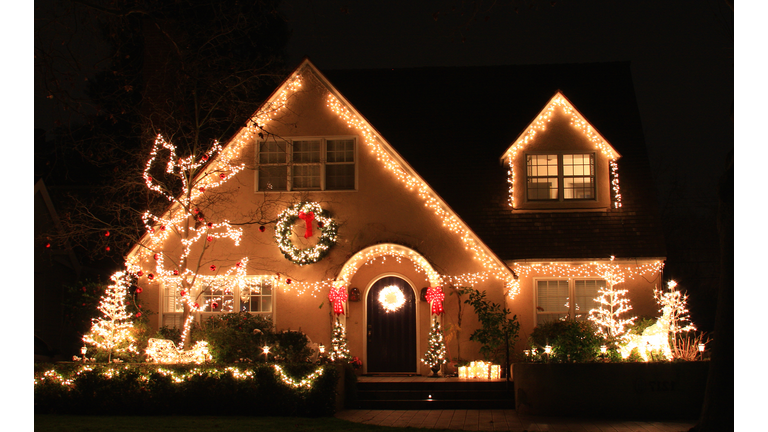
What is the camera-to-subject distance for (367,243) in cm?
1442

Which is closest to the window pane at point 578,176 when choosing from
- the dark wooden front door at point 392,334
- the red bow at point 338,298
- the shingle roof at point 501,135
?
the shingle roof at point 501,135

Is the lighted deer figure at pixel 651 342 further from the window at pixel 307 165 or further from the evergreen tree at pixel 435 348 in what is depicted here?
the window at pixel 307 165

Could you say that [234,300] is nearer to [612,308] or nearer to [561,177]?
[561,177]

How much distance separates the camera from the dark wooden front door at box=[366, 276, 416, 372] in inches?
576

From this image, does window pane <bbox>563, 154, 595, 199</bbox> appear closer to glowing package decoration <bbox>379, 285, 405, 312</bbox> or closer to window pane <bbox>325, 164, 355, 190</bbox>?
glowing package decoration <bbox>379, 285, 405, 312</bbox>

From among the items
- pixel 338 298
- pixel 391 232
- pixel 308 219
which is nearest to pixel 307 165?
pixel 308 219

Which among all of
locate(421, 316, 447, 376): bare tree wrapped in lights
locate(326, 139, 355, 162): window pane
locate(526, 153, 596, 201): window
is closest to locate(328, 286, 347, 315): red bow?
locate(421, 316, 447, 376): bare tree wrapped in lights

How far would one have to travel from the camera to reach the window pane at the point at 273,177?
15055 millimetres

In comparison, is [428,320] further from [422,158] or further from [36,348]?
[36,348]

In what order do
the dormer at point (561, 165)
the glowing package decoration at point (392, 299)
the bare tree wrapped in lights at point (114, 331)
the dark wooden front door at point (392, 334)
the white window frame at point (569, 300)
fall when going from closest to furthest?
the bare tree wrapped in lights at point (114, 331) → the dark wooden front door at point (392, 334) → the glowing package decoration at point (392, 299) → the white window frame at point (569, 300) → the dormer at point (561, 165)

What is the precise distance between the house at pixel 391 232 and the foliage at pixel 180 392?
2792 millimetres

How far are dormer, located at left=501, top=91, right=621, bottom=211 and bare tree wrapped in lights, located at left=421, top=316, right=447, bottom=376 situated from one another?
3815mm

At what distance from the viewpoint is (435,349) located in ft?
45.6

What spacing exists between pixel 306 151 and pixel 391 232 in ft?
9.43
